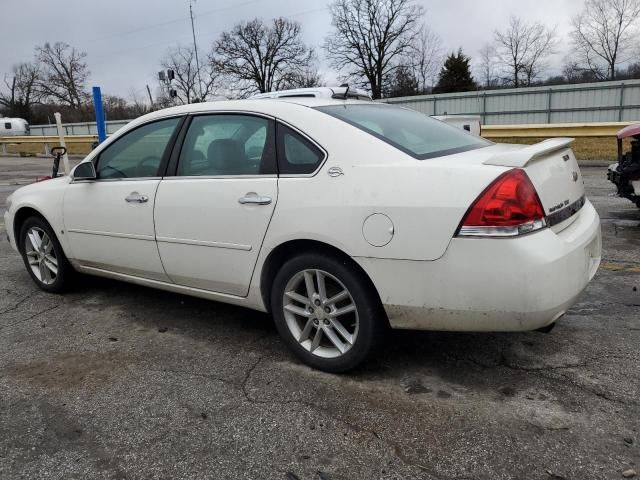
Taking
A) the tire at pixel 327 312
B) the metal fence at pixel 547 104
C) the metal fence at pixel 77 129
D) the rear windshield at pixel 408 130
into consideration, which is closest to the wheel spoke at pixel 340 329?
the tire at pixel 327 312

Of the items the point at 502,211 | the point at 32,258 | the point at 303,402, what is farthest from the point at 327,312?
the point at 32,258

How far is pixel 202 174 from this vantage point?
11.2 ft

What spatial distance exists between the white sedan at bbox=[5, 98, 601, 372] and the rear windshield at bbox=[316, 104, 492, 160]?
0.02m

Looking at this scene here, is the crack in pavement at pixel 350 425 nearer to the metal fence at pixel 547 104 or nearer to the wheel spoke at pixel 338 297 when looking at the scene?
the wheel spoke at pixel 338 297

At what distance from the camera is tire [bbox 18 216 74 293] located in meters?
4.44

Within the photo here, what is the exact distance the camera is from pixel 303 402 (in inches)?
107

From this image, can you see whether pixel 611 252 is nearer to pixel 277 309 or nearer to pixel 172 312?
pixel 277 309

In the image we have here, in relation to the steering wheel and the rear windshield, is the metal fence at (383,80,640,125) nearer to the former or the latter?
the rear windshield

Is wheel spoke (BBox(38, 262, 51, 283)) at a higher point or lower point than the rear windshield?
lower

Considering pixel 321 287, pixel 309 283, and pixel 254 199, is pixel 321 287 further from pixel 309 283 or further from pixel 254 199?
pixel 254 199

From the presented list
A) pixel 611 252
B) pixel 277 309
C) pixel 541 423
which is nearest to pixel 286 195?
pixel 277 309

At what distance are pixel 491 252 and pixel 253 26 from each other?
189 feet

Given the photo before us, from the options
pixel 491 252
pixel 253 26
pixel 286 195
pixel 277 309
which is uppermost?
pixel 253 26

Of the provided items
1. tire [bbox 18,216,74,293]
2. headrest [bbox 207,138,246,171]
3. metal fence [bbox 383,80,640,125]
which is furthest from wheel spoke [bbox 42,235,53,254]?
metal fence [bbox 383,80,640,125]
